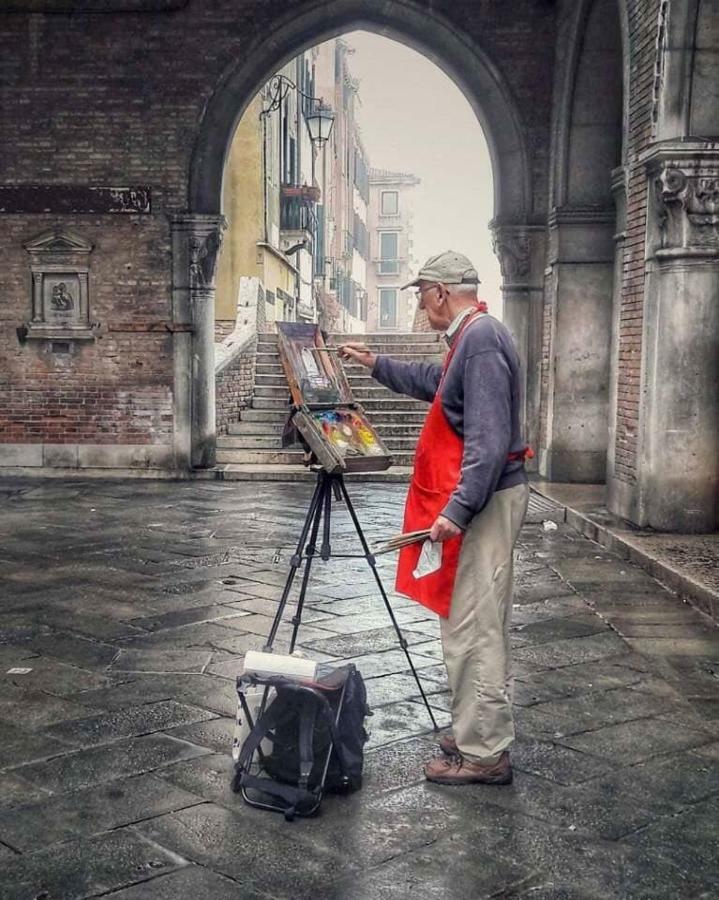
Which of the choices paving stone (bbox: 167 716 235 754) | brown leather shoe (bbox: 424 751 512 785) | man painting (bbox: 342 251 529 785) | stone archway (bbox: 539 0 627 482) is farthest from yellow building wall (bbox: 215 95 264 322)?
brown leather shoe (bbox: 424 751 512 785)

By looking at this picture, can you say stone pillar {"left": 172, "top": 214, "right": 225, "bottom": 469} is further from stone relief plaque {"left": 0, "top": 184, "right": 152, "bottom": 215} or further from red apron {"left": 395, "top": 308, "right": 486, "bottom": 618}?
red apron {"left": 395, "top": 308, "right": 486, "bottom": 618}

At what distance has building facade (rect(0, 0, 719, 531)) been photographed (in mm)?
11203

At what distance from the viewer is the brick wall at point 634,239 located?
8.20 m

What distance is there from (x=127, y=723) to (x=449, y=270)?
198cm

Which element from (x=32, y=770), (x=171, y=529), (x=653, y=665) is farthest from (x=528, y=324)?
(x=32, y=770)

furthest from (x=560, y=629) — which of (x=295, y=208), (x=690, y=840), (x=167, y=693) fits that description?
(x=295, y=208)

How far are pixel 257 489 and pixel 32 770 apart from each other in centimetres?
765

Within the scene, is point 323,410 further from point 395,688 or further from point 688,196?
point 688,196

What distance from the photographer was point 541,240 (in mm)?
12094

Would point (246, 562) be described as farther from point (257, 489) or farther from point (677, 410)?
point (257, 489)

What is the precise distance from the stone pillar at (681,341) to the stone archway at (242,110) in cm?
418

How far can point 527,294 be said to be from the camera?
12.2 metres

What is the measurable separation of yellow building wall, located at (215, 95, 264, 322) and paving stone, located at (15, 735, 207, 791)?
1620 cm

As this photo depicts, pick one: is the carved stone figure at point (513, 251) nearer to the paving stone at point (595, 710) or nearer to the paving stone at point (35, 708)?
the paving stone at point (595, 710)
